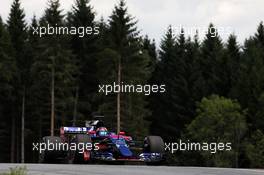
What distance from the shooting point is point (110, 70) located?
51.9 meters

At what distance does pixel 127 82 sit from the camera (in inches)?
2040

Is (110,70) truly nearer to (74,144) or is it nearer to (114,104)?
(114,104)

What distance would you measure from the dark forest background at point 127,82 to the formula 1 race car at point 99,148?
26.4m

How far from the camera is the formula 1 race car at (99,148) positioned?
22766 mm

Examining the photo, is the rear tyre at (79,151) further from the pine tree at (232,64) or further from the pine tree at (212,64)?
the pine tree at (212,64)

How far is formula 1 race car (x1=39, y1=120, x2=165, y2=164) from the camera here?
22766mm

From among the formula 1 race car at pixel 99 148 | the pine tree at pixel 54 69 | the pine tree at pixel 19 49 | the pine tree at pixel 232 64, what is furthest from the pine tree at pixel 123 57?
the formula 1 race car at pixel 99 148

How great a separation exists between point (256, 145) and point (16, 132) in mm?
24705

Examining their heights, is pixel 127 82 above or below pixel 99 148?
above

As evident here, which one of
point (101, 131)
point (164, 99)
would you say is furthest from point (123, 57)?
point (101, 131)

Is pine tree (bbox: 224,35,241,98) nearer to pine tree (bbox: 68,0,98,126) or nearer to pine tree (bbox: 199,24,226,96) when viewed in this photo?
pine tree (bbox: 199,24,226,96)

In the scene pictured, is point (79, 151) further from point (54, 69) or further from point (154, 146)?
point (54, 69)

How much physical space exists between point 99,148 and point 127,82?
28255 millimetres

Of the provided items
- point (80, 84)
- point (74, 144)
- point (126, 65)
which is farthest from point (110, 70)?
point (74, 144)
